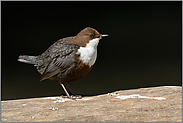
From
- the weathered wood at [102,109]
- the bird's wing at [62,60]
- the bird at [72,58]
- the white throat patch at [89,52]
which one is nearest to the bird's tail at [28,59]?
the bird at [72,58]

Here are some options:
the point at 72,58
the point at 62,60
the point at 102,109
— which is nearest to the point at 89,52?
the point at 72,58

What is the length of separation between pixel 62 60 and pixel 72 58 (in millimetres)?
122

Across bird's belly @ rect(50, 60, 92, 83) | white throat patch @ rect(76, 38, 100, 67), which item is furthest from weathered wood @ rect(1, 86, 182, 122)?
white throat patch @ rect(76, 38, 100, 67)

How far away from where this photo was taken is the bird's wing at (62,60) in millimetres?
3100

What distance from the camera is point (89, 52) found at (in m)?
3.10

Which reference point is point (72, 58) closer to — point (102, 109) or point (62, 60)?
point (62, 60)

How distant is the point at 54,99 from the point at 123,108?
0.85 m

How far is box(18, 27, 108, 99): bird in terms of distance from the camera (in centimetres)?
308

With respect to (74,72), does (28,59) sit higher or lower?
higher

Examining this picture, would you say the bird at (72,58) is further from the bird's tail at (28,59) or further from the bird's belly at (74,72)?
the bird's tail at (28,59)

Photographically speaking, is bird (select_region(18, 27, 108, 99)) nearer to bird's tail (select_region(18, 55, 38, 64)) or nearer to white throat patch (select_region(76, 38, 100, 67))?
white throat patch (select_region(76, 38, 100, 67))

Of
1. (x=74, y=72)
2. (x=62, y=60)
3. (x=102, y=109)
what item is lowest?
(x=102, y=109)

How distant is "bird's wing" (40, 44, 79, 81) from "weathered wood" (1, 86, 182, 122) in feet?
1.03

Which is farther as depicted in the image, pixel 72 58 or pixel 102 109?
pixel 72 58
